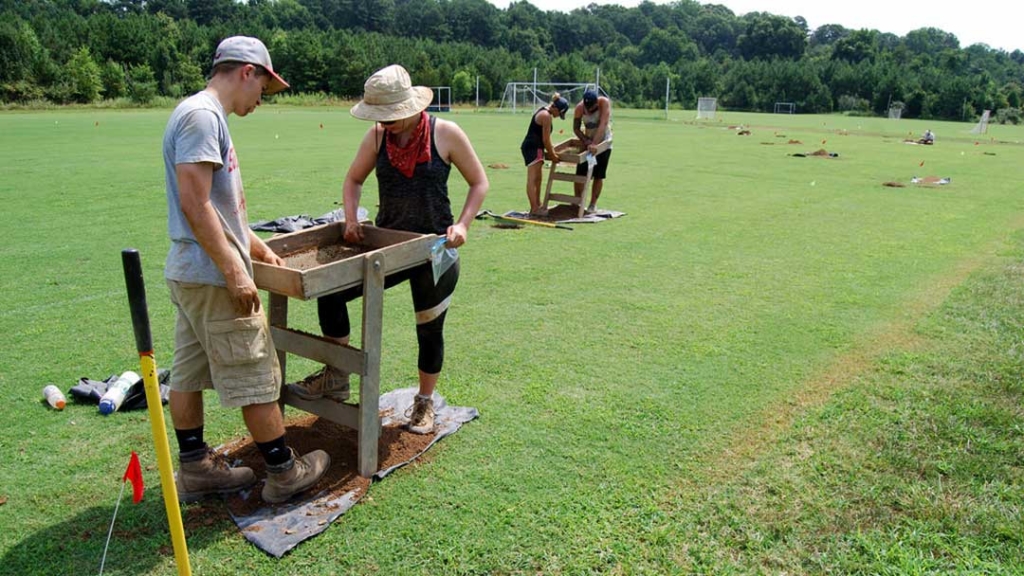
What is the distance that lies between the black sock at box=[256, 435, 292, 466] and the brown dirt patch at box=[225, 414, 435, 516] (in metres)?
0.23

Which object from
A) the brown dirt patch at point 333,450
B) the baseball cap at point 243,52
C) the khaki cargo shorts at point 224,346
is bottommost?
the brown dirt patch at point 333,450

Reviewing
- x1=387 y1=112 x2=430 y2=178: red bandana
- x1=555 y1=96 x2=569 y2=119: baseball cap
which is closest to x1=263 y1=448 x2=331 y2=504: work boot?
x1=387 y1=112 x2=430 y2=178: red bandana

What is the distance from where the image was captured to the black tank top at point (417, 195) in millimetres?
3914

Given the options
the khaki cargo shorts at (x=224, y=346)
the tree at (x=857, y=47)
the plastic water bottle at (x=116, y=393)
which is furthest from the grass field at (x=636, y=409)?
the tree at (x=857, y=47)

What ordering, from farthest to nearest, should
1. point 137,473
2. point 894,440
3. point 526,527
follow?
1. point 894,440
2. point 526,527
3. point 137,473

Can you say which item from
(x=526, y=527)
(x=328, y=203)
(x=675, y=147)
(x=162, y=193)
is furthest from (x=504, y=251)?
(x=675, y=147)

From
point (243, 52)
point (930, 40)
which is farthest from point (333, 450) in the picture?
point (930, 40)

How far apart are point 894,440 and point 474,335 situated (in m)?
3.10

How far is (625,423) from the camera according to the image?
14.3 feet

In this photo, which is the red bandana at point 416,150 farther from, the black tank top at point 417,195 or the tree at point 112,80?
the tree at point 112,80

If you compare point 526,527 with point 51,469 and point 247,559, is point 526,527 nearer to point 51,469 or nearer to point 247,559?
point 247,559

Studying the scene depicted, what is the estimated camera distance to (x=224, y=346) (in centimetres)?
313

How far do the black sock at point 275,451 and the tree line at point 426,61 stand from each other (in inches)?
2077

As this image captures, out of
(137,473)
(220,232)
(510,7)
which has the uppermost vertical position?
(510,7)
